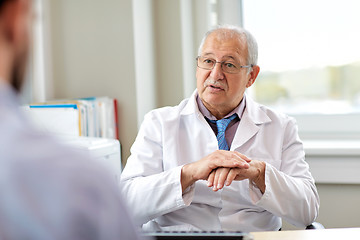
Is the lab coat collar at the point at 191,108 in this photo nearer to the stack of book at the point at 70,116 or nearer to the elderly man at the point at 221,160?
the elderly man at the point at 221,160

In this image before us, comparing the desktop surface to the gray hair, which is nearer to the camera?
the desktop surface

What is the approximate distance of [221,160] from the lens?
1.52m

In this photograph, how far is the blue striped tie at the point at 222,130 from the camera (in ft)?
5.82

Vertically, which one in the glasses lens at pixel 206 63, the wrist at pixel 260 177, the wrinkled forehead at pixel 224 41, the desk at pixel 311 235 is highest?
the wrinkled forehead at pixel 224 41

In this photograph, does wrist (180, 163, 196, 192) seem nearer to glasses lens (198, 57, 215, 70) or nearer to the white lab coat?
the white lab coat

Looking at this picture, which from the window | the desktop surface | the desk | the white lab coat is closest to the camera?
the desktop surface

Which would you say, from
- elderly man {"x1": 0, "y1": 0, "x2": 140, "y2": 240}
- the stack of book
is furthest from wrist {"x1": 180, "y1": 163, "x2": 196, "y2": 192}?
elderly man {"x1": 0, "y1": 0, "x2": 140, "y2": 240}

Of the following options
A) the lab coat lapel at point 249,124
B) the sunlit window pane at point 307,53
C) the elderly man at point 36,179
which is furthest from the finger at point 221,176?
the sunlit window pane at point 307,53

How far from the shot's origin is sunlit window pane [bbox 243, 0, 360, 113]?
255cm

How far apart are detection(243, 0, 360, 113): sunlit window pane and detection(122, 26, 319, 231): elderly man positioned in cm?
79

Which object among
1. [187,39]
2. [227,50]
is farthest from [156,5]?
[227,50]

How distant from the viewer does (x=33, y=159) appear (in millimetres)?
303

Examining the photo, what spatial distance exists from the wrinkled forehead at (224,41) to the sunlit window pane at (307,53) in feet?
3.02

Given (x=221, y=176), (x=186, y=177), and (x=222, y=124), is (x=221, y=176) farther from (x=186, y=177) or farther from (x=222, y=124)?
(x=222, y=124)
